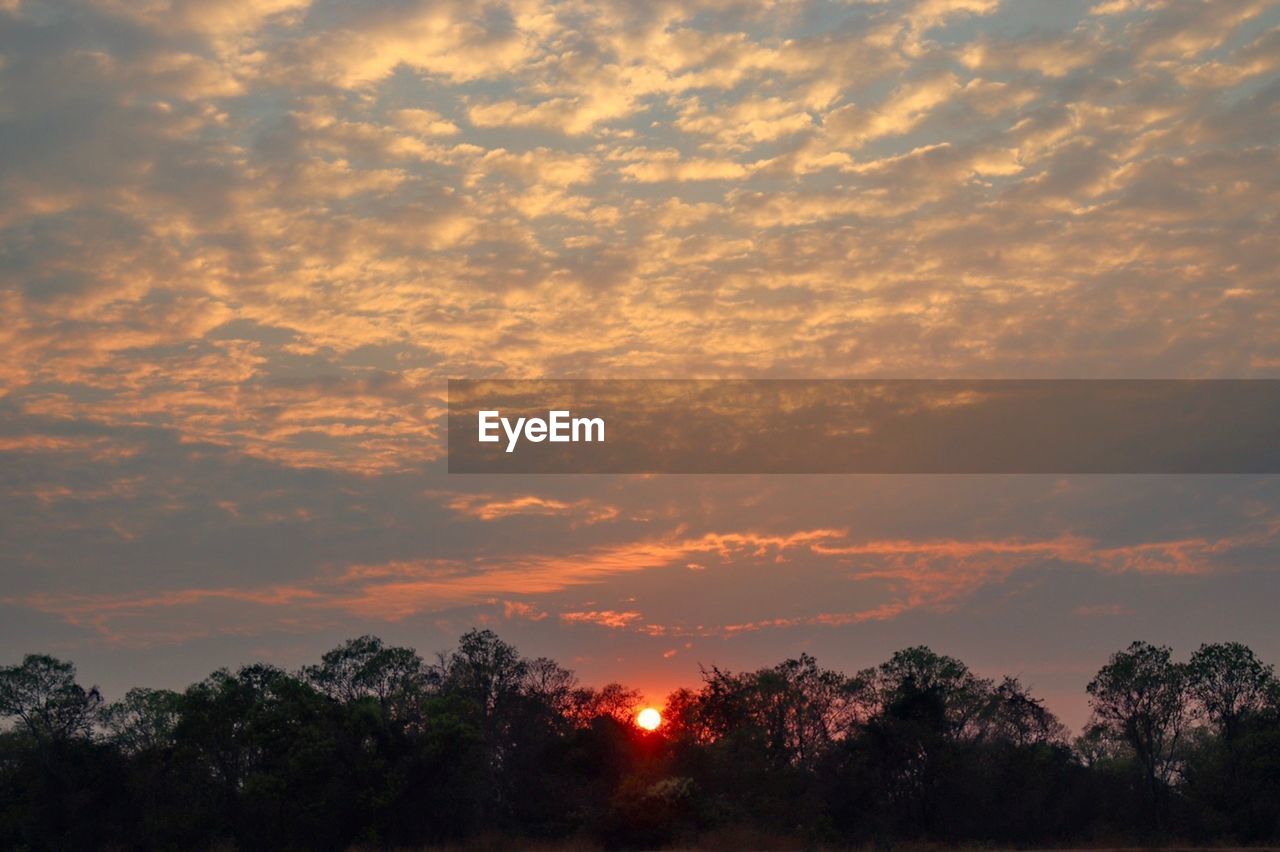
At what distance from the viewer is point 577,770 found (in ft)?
238

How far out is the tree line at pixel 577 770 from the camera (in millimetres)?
60156

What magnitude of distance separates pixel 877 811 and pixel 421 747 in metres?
24.0

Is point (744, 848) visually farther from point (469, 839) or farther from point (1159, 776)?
point (1159, 776)

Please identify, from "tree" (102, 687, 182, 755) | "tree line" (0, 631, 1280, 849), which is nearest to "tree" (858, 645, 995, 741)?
"tree line" (0, 631, 1280, 849)

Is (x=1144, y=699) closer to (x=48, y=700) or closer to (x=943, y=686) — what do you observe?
(x=943, y=686)

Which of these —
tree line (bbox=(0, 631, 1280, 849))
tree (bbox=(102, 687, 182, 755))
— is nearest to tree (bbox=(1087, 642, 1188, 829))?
tree line (bbox=(0, 631, 1280, 849))

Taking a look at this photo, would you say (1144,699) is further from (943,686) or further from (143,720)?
(143,720)

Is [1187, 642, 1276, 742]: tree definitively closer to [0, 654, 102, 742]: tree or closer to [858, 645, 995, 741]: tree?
[858, 645, 995, 741]: tree

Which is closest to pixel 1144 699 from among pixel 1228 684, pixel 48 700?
pixel 1228 684

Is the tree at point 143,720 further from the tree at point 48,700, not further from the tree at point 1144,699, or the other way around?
the tree at point 1144,699

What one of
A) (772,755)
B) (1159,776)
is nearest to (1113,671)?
(1159,776)

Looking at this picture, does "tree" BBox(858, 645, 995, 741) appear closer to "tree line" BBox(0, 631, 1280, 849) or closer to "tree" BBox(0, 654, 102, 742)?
"tree line" BBox(0, 631, 1280, 849)

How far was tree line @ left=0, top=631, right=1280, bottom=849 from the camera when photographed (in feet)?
197

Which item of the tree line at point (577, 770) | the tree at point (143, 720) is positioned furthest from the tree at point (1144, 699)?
the tree at point (143, 720)
